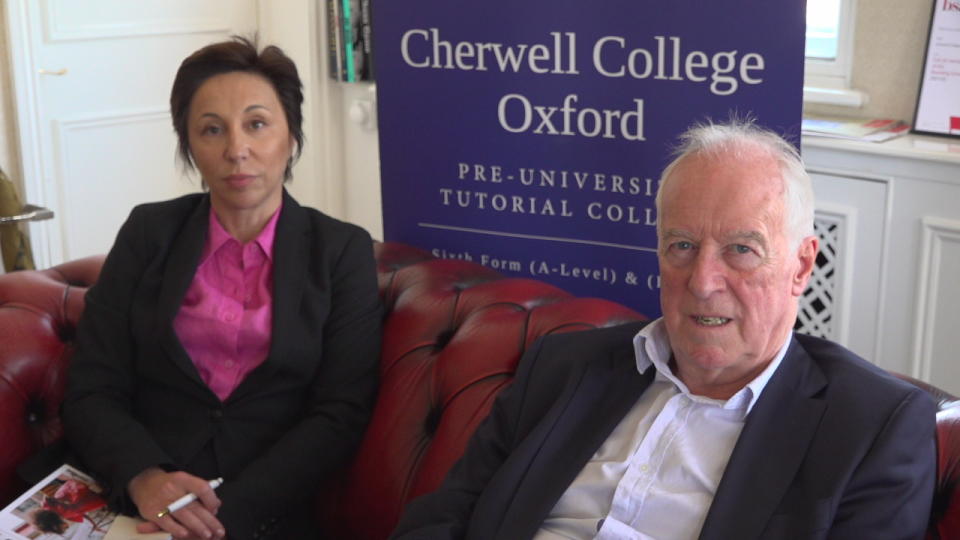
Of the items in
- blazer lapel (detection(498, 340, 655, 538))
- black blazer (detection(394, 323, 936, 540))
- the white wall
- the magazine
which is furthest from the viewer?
the white wall

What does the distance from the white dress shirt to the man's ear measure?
7 centimetres

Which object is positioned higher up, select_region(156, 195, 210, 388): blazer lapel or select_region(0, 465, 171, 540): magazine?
select_region(156, 195, 210, 388): blazer lapel

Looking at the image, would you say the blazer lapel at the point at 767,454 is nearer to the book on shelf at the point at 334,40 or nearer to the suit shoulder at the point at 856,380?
the suit shoulder at the point at 856,380

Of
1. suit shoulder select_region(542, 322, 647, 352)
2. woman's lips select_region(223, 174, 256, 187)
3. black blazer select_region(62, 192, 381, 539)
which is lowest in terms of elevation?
black blazer select_region(62, 192, 381, 539)

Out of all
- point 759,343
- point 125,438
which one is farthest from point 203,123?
point 759,343

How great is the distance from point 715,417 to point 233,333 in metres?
0.93

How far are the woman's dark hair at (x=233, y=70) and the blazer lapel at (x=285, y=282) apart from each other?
0.14 m

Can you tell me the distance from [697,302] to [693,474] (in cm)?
22

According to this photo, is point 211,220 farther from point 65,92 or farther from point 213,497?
point 65,92

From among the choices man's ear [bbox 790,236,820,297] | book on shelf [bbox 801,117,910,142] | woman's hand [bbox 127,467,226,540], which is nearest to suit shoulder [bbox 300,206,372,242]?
woman's hand [bbox 127,467,226,540]

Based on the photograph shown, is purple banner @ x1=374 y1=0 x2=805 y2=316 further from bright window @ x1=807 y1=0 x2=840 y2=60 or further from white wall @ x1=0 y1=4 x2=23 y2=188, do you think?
white wall @ x1=0 y1=4 x2=23 y2=188

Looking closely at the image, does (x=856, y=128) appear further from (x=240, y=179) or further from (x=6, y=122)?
(x=6, y=122)

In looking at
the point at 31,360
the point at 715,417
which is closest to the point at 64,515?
the point at 31,360

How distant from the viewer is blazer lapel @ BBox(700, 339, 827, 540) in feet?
4.62
